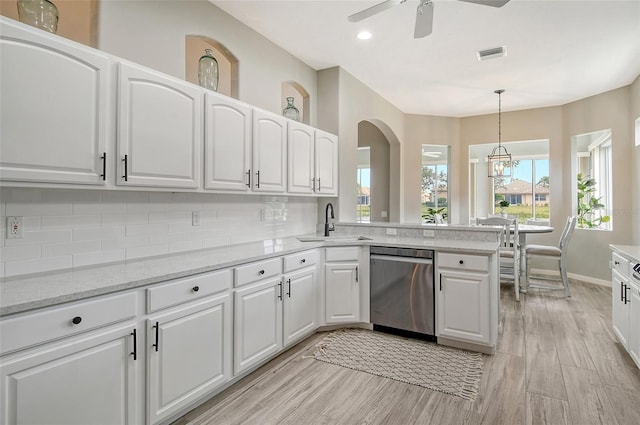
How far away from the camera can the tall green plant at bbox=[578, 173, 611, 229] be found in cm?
577

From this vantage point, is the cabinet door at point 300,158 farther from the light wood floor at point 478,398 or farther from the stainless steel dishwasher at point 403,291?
the light wood floor at point 478,398

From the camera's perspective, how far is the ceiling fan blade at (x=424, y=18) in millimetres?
2248

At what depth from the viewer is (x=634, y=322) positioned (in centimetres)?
253

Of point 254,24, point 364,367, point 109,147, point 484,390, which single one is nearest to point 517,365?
point 484,390

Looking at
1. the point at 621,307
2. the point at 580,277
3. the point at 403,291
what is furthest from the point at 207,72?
the point at 580,277

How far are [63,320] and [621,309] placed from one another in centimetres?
389

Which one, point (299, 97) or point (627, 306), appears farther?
point (299, 97)

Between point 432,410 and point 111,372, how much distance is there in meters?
1.84

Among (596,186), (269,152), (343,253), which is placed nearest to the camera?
(269,152)

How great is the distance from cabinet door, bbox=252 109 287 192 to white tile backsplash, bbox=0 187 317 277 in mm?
332

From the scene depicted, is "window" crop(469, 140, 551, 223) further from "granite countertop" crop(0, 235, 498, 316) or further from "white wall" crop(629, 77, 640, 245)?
"granite countertop" crop(0, 235, 498, 316)

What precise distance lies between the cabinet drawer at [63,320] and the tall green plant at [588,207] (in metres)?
6.82

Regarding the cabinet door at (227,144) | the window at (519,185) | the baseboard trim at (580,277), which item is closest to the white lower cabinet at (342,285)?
the cabinet door at (227,144)

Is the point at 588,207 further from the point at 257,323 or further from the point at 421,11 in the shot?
the point at 257,323
